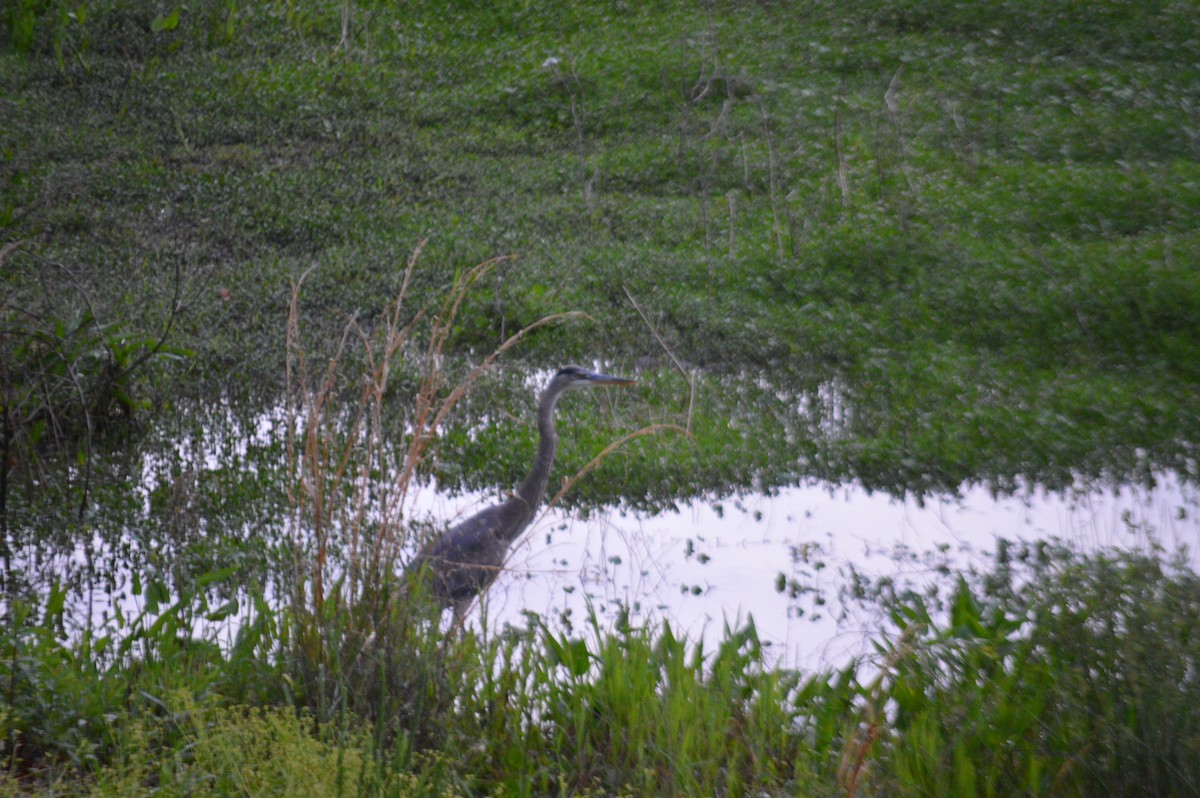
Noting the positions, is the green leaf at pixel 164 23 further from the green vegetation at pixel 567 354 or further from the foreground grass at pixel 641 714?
the foreground grass at pixel 641 714

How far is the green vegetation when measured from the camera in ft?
A: 11.5

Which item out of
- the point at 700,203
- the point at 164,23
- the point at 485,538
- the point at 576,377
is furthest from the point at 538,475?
the point at 164,23

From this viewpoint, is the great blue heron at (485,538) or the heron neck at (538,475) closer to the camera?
the great blue heron at (485,538)

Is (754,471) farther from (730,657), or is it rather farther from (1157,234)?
(1157,234)

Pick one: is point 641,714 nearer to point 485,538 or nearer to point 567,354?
point 485,538

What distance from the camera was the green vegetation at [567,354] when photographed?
3.51 metres

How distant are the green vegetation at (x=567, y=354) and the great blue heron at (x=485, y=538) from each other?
54 centimetres

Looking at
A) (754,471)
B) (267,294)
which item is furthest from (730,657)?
(267,294)

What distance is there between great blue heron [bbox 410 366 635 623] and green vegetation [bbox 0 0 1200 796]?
54cm

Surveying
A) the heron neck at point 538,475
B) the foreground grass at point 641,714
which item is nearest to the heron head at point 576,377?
the heron neck at point 538,475

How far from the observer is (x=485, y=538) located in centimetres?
525

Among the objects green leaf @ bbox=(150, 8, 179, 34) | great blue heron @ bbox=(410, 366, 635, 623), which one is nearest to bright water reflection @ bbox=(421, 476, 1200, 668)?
great blue heron @ bbox=(410, 366, 635, 623)

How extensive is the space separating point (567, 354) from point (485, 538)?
440cm

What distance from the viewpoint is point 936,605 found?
5430mm
